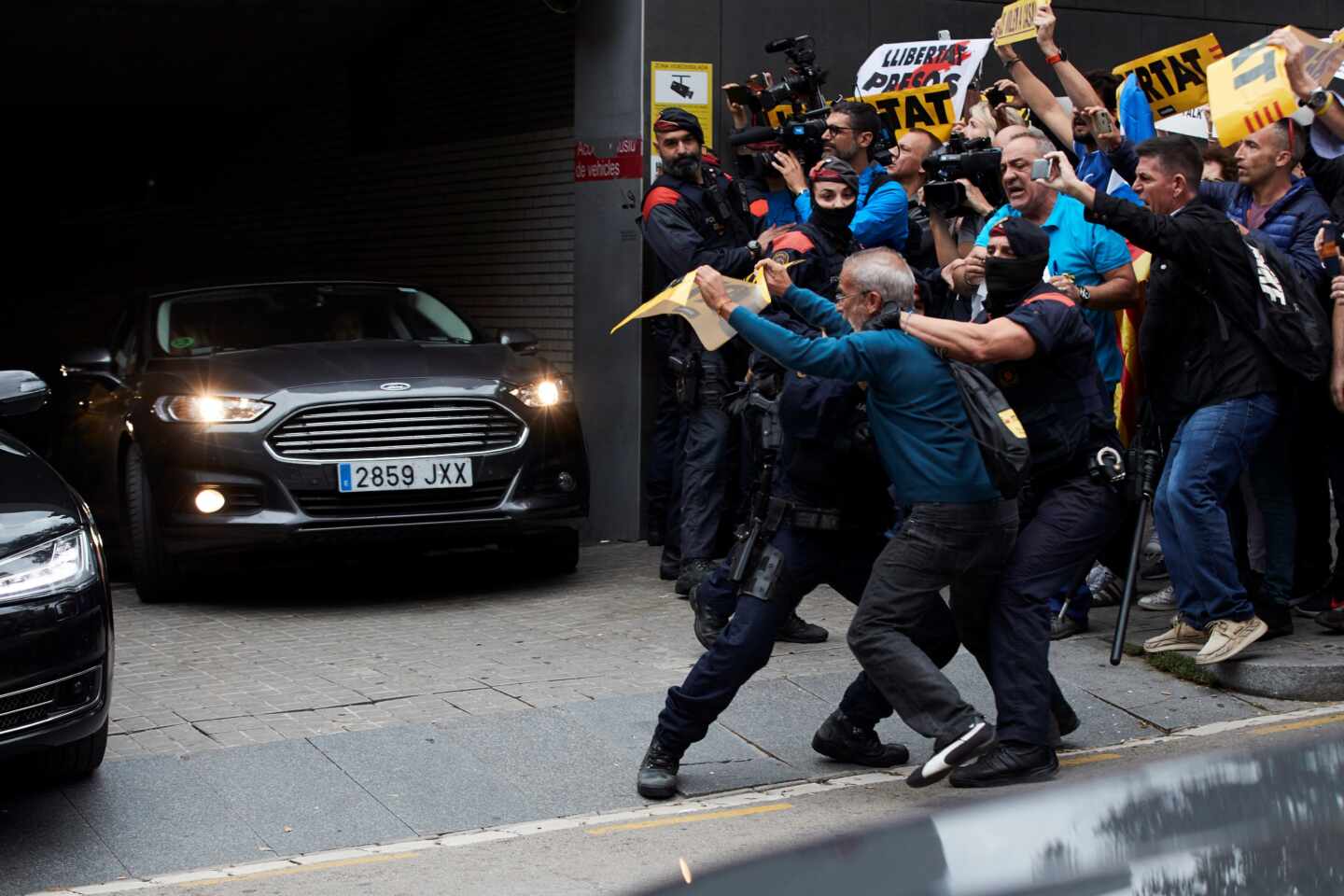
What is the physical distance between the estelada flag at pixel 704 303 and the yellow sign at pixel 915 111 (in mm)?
3903

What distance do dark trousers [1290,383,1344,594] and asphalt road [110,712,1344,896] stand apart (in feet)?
8.06

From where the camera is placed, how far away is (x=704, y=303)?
5.86 meters

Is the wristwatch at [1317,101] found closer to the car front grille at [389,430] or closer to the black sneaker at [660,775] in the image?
the black sneaker at [660,775]

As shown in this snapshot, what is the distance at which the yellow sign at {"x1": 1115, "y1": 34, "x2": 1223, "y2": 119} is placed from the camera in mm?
9008

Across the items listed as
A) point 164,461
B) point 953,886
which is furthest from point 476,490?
point 953,886

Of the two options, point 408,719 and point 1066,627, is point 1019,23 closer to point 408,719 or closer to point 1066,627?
point 1066,627

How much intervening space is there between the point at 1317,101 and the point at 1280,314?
0.83 meters

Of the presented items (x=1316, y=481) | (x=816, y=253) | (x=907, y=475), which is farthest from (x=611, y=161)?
(x=907, y=475)

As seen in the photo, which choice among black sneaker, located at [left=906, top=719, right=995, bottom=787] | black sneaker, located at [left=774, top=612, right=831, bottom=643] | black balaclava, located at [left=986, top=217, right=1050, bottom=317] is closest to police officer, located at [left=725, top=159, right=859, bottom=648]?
black sneaker, located at [left=774, top=612, right=831, bottom=643]

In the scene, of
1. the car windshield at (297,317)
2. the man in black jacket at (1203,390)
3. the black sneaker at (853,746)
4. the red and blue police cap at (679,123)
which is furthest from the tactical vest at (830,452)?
the car windshield at (297,317)

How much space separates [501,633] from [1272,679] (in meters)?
3.28

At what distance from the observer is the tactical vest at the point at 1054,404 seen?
6.04 metres

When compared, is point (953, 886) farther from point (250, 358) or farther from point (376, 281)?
point (376, 281)

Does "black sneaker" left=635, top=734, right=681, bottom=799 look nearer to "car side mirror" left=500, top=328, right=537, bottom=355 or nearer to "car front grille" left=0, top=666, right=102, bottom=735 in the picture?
"car front grille" left=0, top=666, right=102, bottom=735
